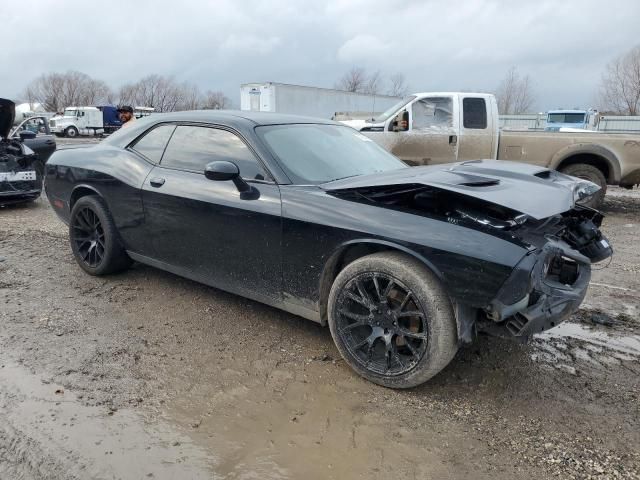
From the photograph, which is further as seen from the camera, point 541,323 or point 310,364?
point 310,364

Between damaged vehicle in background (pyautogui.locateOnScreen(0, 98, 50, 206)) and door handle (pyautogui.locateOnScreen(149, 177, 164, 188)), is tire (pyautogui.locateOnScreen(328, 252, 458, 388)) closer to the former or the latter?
door handle (pyautogui.locateOnScreen(149, 177, 164, 188))

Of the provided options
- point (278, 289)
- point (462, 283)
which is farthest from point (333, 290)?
point (462, 283)

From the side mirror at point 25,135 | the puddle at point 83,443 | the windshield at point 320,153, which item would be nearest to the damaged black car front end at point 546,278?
the windshield at point 320,153

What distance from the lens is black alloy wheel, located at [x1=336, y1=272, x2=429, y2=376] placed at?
2.82m

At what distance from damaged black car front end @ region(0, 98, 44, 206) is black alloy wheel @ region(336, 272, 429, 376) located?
7.33m

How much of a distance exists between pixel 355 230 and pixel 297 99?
2163 centimetres

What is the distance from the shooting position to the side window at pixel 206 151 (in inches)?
138

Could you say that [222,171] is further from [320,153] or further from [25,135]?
[25,135]

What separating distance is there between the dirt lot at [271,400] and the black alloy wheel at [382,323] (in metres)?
0.19

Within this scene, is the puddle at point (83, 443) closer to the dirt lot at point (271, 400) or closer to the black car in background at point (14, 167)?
the dirt lot at point (271, 400)

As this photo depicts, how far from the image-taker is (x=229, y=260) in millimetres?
3551

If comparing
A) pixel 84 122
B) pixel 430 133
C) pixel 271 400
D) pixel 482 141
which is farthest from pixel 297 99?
pixel 84 122

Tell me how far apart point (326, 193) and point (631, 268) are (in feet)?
13.4

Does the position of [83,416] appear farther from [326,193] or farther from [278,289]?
[326,193]
